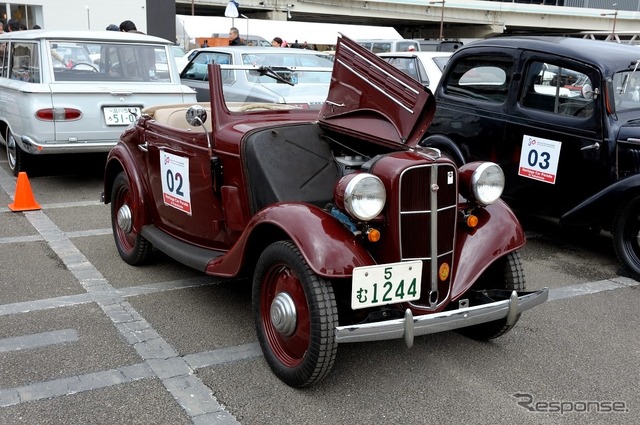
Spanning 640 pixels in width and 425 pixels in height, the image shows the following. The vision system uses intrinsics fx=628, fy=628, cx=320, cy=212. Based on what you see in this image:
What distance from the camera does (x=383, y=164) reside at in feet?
10.6

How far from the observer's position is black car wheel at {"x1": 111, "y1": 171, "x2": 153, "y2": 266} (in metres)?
4.91

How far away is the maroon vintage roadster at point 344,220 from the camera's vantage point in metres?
3.05

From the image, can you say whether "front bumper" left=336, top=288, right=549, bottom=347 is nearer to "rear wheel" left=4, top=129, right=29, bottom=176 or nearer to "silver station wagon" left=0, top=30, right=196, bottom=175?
"silver station wagon" left=0, top=30, right=196, bottom=175

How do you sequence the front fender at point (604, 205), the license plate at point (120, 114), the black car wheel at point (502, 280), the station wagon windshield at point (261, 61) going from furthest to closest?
the station wagon windshield at point (261, 61) < the license plate at point (120, 114) < the front fender at point (604, 205) < the black car wheel at point (502, 280)

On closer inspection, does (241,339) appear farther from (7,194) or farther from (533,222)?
(7,194)

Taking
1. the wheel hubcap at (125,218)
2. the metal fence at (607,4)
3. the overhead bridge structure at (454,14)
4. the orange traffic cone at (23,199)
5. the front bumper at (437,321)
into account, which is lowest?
the orange traffic cone at (23,199)

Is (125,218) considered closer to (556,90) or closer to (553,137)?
(553,137)

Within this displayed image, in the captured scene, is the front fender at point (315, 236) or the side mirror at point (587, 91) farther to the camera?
the side mirror at point (587, 91)

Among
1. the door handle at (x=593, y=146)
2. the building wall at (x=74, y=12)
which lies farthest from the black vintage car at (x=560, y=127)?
the building wall at (x=74, y=12)

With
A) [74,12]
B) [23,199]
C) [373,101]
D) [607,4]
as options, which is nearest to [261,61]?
[23,199]

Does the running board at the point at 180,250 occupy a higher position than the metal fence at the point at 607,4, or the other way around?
the metal fence at the point at 607,4

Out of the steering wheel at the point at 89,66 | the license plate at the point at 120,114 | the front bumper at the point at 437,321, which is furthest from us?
the steering wheel at the point at 89,66

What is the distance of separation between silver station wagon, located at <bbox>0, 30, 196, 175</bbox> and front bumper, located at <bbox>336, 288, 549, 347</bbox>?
527 cm

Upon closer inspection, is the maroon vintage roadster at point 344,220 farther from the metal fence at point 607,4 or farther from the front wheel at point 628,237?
the metal fence at point 607,4
